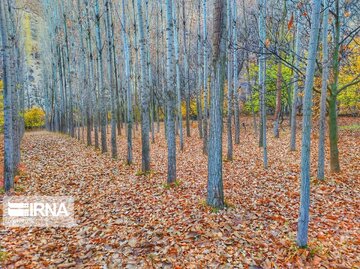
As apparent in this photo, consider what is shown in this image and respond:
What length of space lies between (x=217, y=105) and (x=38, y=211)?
5192 mm

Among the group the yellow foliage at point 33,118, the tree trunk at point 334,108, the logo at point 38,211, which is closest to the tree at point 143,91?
the logo at point 38,211

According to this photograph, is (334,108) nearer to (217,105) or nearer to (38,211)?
(217,105)

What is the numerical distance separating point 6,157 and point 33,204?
6.08 feet

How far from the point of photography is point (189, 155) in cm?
1292

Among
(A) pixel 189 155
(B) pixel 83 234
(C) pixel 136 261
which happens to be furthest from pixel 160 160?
(C) pixel 136 261

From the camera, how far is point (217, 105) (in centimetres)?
521

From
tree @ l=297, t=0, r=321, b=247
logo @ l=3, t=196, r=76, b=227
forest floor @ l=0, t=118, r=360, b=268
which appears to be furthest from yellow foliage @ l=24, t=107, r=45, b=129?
tree @ l=297, t=0, r=321, b=247

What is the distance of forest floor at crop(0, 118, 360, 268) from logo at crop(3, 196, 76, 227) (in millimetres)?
262

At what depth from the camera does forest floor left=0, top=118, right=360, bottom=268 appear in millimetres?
4012

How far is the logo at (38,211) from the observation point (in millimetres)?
5514

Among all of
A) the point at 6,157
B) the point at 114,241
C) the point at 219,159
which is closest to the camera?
the point at 114,241

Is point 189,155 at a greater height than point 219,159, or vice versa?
point 219,159

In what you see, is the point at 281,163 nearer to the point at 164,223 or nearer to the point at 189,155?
the point at 189,155

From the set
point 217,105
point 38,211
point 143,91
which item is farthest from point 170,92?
point 38,211
